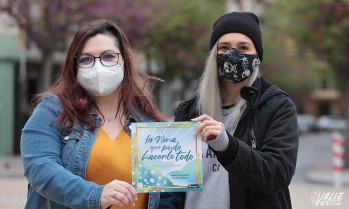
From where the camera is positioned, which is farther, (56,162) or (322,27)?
(322,27)

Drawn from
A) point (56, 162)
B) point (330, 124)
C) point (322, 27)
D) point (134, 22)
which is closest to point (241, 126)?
point (56, 162)

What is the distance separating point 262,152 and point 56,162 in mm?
860

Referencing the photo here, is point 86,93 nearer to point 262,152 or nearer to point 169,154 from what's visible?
point 169,154

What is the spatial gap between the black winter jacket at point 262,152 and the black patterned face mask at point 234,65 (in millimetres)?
77

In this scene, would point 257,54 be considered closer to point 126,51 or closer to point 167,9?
point 126,51

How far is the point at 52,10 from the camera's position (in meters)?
19.9

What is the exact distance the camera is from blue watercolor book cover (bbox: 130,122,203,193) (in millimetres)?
2877

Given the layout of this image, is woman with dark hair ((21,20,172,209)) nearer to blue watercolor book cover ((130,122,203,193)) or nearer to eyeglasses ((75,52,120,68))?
eyeglasses ((75,52,120,68))

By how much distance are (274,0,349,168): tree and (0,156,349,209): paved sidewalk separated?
11.0 ft

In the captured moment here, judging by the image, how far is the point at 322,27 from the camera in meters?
19.2

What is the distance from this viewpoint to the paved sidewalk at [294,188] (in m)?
11.6

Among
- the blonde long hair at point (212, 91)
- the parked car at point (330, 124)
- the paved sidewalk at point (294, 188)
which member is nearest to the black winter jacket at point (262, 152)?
the blonde long hair at point (212, 91)

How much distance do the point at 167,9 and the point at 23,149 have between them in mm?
24043

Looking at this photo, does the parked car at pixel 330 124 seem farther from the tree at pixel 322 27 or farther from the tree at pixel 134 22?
the tree at pixel 322 27
